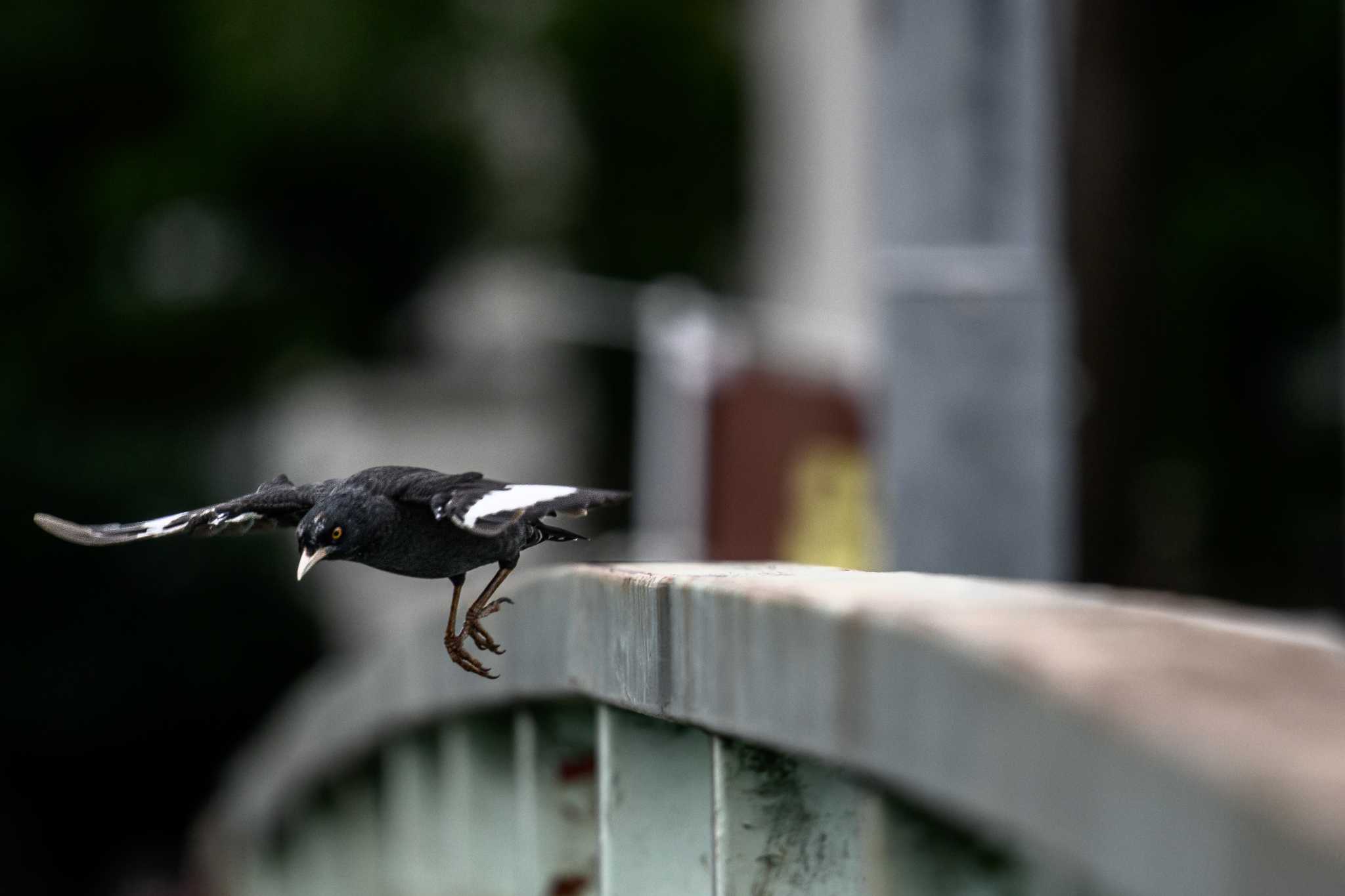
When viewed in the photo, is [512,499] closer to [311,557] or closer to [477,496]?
[477,496]

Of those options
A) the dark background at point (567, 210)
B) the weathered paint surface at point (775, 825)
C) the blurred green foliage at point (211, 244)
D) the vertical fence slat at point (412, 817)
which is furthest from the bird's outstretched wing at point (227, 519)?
the dark background at point (567, 210)

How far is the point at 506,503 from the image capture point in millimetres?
2088

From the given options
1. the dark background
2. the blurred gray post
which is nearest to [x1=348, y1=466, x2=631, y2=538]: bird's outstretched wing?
the blurred gray post

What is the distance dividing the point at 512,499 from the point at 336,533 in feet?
0.60

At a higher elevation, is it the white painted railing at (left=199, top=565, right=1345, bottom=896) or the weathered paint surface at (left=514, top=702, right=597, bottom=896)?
the white painted railing at (left=199, top=565, right=1345, bottom=896)

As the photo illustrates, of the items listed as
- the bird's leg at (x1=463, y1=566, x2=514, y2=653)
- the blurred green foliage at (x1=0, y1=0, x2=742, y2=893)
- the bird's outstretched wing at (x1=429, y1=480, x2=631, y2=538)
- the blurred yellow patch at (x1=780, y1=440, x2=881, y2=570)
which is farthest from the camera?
the blurred green foliage at (x1=0, y1=0, x2=742, y2=893)

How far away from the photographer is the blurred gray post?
20.1 feet

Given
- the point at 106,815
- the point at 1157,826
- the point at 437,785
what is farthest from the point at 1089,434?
the point at 1157,826

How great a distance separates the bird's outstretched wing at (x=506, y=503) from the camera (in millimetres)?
1975

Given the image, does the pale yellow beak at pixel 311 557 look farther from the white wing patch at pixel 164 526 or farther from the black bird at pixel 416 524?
the white wing patch at pixel 164 526

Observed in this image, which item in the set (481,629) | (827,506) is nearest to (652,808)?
(481,629)

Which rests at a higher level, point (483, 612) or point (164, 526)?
point (164, 526)

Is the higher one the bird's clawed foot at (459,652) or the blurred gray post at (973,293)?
the blurred gray post at (973,293)

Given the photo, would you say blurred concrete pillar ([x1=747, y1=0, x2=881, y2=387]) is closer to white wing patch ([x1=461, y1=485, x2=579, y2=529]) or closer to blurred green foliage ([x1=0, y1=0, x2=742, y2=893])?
blurred green foliage ([x1=0, y1=0, x2=742, y2=893])
